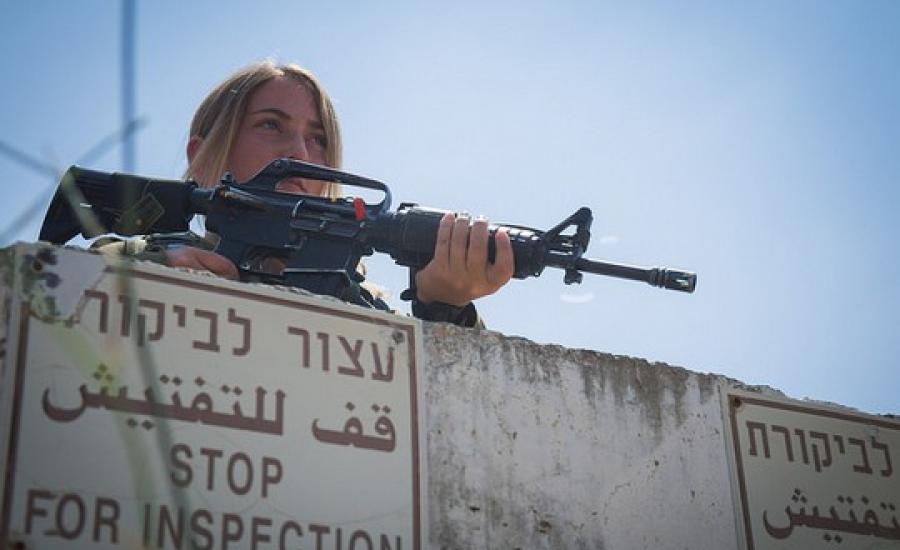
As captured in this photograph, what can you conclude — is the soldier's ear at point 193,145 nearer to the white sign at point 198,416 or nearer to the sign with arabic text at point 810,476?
the white sign at point 198,416

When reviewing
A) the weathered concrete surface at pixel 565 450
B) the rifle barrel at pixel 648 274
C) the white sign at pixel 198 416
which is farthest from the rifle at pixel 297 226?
the white sign at pixel 198 416

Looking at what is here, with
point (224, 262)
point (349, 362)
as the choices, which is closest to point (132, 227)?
point (224, 262)

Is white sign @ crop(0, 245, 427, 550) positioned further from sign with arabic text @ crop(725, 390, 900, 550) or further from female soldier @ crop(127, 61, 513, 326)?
female soldier @ crop(127, 61, 513, 326)

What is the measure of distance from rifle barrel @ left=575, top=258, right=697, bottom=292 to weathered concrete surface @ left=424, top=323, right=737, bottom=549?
49 cm

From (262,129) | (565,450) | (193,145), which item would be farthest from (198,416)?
(193,145)

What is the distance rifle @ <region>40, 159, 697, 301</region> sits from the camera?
3.38 meters

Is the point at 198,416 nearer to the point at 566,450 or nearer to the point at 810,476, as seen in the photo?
the point at 566,450

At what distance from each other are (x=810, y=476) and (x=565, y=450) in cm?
62

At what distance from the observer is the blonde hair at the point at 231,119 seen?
3994 mm

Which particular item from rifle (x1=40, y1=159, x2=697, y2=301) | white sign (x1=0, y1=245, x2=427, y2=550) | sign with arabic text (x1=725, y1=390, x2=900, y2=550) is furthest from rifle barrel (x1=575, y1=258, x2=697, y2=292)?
white sign (x1=0, y1=245, x2=427, y2=550)

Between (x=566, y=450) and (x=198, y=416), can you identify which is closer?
(x=198, y=416)

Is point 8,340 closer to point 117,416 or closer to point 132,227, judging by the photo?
point 117,416

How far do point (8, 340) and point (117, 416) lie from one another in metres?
0.21

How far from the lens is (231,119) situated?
4039 millimetres
